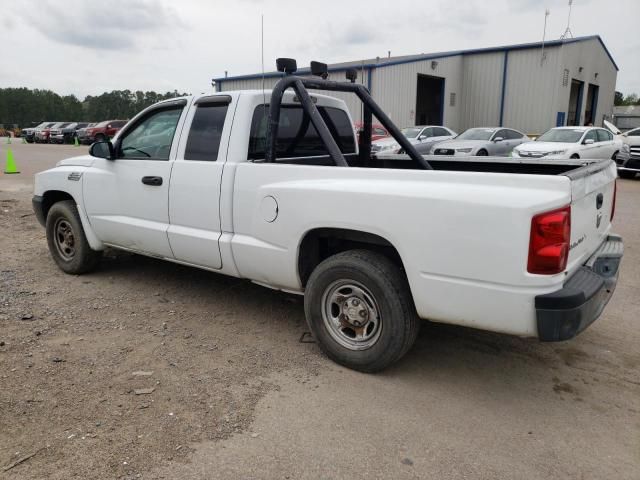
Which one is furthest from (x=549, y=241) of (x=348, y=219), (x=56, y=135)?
(x=56, y=135)

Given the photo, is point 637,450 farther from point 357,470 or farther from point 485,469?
point 357,470

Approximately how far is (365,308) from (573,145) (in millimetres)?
13943

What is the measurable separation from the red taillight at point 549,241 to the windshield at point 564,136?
14507mm

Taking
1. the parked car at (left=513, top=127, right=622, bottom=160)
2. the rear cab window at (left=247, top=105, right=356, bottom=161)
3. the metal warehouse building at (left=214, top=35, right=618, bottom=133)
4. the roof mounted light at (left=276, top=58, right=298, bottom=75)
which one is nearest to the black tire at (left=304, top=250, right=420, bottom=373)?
the rear cab window at (left=247, top=105, right=356, bottom=161)

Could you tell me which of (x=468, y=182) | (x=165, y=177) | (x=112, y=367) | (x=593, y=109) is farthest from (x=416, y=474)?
(x=593, y=109)

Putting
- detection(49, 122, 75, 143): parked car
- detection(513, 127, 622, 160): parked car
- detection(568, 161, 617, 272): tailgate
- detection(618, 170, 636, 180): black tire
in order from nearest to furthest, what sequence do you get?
detection(568, 161, 617, 272): tailgate < detection(513, 127, 622, 160): parked car < detection(618, 170, 636, 180): black tire < detection(49, 122, 75, 143): parked car

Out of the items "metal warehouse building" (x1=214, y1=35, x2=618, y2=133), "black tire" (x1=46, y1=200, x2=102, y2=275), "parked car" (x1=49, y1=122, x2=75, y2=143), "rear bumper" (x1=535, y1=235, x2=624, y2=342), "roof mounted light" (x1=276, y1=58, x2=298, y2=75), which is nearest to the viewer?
"rear bumper" (x1=535, y1=235, x2=624, y2=342)

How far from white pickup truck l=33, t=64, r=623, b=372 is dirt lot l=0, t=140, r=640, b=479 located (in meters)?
0.46

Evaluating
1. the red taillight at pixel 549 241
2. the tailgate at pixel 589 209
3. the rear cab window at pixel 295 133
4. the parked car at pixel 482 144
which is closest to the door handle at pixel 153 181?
the rear cab window at pixel 295 133

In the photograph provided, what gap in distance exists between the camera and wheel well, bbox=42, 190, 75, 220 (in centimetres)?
561

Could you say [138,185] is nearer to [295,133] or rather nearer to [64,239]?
[295,133]

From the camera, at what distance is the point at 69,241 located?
5.57 m

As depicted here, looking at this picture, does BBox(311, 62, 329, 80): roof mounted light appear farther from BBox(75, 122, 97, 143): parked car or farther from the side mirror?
BBox(75, 122, 97, 143): parked car

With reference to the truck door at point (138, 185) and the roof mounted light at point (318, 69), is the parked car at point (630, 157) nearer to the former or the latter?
the roof mounted light at point (318, 69)
